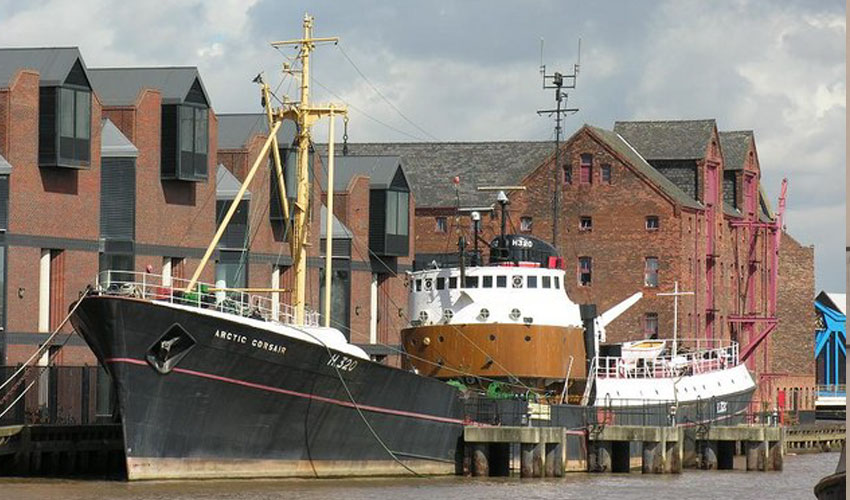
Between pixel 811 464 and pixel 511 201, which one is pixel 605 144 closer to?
pixel 511 201

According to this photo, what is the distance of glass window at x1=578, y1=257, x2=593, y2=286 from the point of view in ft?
299

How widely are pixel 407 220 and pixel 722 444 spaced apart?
817 inches

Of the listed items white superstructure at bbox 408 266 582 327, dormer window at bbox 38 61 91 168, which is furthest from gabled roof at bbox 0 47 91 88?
white superstructure at bbox 408 266 582 327

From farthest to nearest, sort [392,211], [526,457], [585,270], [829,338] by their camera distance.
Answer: [829,338], [585,270], [392,211], [526,457]

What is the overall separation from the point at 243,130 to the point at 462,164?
87.0ft

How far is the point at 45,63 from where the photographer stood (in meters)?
58.8

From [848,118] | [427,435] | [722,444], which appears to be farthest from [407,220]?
[848,118]

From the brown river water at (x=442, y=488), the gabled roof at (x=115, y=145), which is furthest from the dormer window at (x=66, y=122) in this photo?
the brown river water at (x=442, y=488)

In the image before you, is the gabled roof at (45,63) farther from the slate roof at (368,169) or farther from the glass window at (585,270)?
the glass window at (585,270)

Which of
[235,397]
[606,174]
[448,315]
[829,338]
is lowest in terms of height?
[235,397]

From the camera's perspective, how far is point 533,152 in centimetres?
9819

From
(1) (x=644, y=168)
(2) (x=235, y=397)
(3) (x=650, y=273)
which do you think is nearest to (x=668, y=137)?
(1) (x=644, y=168)

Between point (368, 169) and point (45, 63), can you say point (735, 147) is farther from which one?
point (45, 63)

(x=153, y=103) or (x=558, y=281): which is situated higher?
(x=153, y=103)
